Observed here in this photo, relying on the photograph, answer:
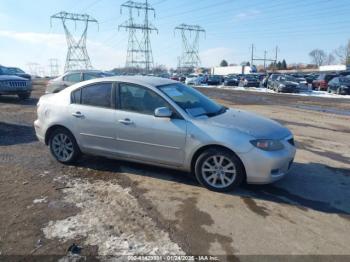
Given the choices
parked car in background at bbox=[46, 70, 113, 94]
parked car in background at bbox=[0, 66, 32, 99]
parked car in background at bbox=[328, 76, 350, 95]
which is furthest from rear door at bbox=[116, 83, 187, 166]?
parked car in background at bbox=[328, 76, 350, 95]

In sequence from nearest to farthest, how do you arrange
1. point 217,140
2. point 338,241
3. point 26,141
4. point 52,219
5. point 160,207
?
point 338,241 → point 52,219 → point 160,207 → point 217,140 → point 26,141

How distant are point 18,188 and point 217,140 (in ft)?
9.91

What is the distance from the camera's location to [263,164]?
486 centimetres

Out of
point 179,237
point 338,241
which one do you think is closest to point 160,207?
point 179,237

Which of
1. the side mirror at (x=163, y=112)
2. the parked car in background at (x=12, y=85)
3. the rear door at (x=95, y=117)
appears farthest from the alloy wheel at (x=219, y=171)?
the parked car in background at (x=12, y=85)

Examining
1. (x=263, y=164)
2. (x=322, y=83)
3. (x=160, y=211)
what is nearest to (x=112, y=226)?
(x=160, y=211)

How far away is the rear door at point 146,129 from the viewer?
5.28 metres

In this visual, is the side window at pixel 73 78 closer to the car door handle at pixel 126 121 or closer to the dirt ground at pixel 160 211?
the dirt ground at pixel 160 211

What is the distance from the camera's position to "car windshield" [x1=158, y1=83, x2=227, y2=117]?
5500 mm

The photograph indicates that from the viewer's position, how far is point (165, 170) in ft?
20.0

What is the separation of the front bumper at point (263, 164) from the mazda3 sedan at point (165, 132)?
0.04 ft

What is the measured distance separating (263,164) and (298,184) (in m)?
0.97

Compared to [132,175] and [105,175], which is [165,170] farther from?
[105,175]

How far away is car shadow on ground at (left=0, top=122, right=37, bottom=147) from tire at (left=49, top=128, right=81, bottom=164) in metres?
2.13
